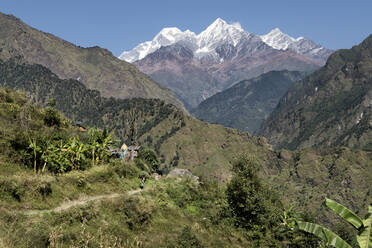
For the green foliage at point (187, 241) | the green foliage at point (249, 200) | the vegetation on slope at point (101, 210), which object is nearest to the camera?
the vegetation on slope at point (101, 210)

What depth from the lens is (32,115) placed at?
55750 millimetres

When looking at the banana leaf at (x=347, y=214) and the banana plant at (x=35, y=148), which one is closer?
the banana leaf at (x=347, y=214)

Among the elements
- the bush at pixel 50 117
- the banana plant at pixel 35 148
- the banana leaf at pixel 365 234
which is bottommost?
the banana plant at pixel 35 148

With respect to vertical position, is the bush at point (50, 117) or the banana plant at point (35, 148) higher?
the bush at point (50, 117)

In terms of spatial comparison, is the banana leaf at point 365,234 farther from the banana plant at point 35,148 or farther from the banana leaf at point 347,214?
the banana plant at point 35,148

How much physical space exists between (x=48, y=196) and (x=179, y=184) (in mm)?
28239

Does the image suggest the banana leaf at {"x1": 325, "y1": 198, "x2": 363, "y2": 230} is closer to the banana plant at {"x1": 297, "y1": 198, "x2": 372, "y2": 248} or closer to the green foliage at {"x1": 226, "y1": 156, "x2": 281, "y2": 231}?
the banana plant at {"x1": 297, "y1": 198, "x2": 372, "y2": 248}

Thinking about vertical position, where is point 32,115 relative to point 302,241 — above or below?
above

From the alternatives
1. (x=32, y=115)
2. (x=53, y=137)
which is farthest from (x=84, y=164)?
(x=32, y=115)

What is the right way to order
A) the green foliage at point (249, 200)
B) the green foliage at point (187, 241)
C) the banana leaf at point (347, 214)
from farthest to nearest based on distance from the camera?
the green foliage at point (249, 200) → the green foliage at point (187, 241) → the banana leaf at point (347, 214)

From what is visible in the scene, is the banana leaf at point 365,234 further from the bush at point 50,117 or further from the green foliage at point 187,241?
the bush at point 50,117

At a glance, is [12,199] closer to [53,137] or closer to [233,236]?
[53,137]

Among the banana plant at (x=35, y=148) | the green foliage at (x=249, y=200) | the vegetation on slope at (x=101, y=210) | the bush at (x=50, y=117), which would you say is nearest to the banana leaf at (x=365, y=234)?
the vegetation on slope at (x=101, y=210)

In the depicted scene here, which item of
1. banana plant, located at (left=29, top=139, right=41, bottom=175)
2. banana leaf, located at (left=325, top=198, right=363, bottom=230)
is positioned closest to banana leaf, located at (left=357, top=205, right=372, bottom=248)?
banana leaf, located at (left=325, top=198, right=363, bottom=230)
